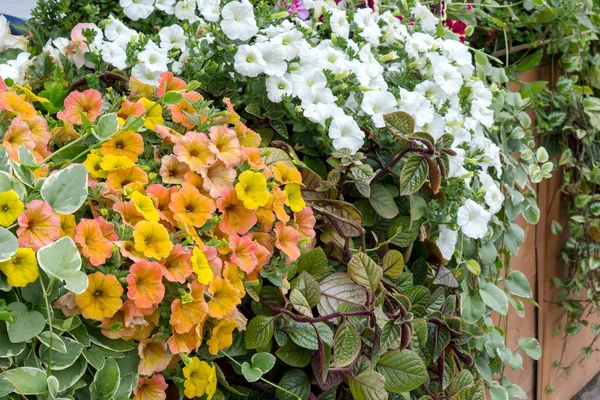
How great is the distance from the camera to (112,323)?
781mm

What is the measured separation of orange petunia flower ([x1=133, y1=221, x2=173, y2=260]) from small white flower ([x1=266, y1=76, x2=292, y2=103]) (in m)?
0.43

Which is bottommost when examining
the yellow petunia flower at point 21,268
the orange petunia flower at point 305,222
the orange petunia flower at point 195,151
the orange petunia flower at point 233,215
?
the orange petunia flower at point 305,222

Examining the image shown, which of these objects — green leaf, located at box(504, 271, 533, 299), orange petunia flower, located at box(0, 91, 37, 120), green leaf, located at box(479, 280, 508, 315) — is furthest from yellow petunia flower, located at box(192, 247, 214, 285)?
green leaf, located at box(504, 271, 533, 299)

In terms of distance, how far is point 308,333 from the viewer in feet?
3.12

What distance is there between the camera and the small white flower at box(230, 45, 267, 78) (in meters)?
1.11

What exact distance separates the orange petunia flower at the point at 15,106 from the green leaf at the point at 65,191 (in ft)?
0.65


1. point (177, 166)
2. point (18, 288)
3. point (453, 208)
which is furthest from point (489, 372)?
point (18, 288)

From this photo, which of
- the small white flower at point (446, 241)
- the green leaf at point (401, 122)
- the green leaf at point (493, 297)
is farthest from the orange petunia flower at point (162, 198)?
the green leaf at point (493, 297)

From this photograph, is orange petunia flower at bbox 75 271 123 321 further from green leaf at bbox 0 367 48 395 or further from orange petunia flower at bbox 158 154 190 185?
orange petunia flower at bbox 158 154 190 185

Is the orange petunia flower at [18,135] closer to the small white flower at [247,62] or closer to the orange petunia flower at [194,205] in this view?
the orange petunia flower at [194,205]

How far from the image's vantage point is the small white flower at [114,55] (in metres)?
1.17

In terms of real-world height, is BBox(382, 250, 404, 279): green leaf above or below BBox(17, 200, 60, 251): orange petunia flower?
below

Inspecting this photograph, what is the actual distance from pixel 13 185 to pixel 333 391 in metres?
0.54

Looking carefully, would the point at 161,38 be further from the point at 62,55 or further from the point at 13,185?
the point at 13,185
